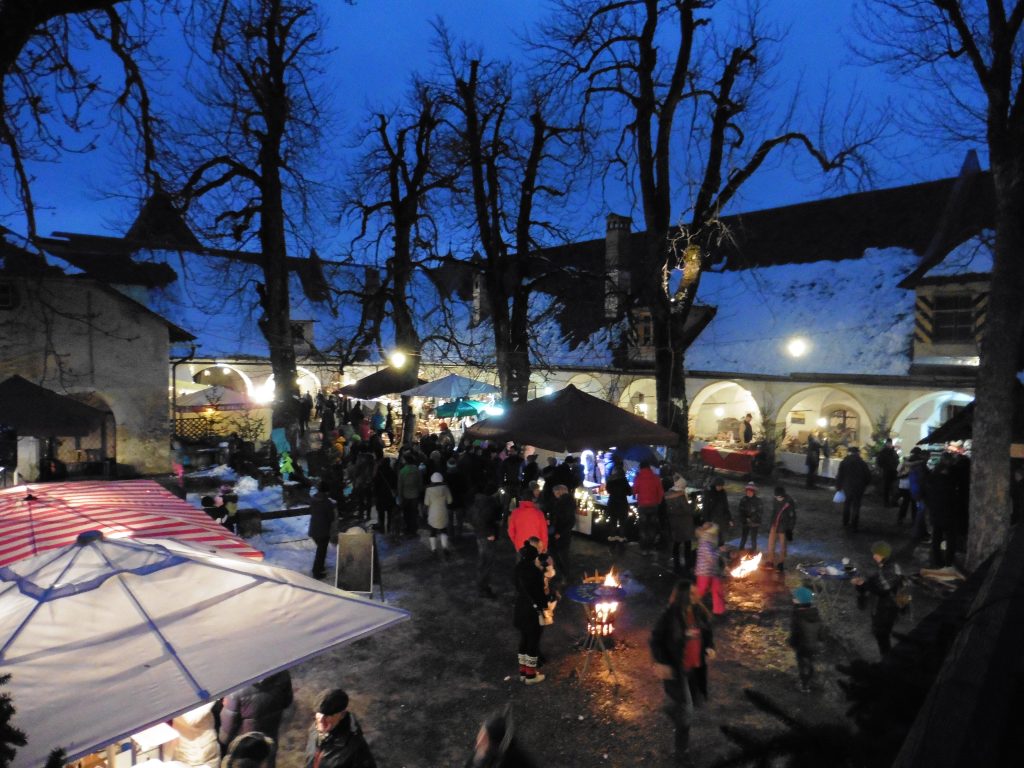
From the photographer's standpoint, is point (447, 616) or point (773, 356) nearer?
point (447, 616)

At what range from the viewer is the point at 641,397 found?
25.0 meters

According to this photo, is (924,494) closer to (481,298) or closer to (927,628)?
(927,628)

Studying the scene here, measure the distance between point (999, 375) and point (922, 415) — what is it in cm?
1160

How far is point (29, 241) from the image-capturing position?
15.4 feet

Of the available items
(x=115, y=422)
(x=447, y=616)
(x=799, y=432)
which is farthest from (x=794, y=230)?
(x=115, y=422)

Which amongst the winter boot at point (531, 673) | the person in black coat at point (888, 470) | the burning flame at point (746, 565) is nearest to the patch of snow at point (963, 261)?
the person in black coat at point (888, 470)

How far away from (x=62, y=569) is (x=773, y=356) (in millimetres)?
21272

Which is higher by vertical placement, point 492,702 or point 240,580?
point 240,580

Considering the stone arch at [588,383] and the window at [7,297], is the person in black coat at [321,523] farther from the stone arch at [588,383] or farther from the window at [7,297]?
the stone arch at [588,383]

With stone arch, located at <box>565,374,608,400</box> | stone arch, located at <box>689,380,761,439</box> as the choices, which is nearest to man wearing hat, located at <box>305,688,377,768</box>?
stone arch, located at <box>565,374,608,400</box>

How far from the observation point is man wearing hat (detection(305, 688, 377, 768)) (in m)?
3.78

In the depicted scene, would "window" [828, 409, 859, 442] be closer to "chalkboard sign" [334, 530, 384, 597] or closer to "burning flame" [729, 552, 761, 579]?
"burning flame" [729, 552, 761, 579]

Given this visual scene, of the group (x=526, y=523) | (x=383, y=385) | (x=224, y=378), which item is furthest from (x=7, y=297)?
(x=224, y=378)

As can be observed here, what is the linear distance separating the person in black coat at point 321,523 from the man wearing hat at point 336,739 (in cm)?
623
